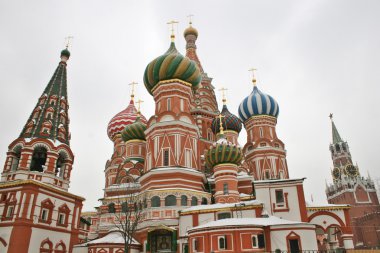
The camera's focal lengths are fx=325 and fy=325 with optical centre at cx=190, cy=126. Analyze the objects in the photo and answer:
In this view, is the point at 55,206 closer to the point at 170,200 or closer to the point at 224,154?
the point at 170,200

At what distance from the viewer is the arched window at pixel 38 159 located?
23.0m

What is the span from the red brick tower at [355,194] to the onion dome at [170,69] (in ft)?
155

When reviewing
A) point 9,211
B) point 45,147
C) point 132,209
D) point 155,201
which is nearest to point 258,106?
point 155,201

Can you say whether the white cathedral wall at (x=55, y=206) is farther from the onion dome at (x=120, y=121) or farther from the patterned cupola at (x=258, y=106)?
the patterned cupola at (x=258, y=106)

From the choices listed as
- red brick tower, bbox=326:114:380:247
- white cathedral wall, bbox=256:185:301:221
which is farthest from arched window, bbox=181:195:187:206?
red brick tower, bbox=326:114:380:247

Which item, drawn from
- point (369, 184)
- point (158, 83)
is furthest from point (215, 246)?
point (369, 184)

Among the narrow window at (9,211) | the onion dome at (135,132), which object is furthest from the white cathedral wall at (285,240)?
the onion dome at (135,132)

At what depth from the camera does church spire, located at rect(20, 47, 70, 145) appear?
77.4ft

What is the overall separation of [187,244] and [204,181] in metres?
6.97

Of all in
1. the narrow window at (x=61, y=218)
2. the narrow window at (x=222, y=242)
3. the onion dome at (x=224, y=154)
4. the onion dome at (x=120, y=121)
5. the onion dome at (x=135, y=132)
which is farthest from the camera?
the onion dome at (x=120, y=121)

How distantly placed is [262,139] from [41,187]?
22.7 m

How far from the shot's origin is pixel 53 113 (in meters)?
25.2

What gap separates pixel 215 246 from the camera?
19516mm

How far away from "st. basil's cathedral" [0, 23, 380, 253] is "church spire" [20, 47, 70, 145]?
86 millimetres
